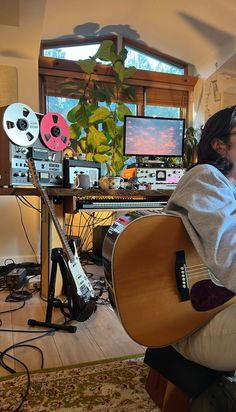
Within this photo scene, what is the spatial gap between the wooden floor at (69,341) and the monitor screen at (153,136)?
1285 millimetres

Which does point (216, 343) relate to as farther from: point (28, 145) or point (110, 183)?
point (28, 145)

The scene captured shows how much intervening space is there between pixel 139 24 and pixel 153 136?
1.80 meters

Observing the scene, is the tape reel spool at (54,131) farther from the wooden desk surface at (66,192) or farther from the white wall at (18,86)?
the white wall at (18,86)

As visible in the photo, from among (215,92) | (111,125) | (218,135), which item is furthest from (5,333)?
(215,92)

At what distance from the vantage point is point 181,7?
3.14 m

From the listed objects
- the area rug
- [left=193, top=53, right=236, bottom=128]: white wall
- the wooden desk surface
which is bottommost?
the area rug

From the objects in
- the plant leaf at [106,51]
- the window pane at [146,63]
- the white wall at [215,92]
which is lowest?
the white wall at [215,92]

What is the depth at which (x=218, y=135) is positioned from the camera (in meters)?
1.09

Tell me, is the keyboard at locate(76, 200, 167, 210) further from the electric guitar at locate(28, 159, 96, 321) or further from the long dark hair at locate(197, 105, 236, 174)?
the long dark hair at locate(197, 105, 236, 174)

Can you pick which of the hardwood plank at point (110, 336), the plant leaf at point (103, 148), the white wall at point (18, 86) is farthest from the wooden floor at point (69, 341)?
the plant leaf at point (103, 148)

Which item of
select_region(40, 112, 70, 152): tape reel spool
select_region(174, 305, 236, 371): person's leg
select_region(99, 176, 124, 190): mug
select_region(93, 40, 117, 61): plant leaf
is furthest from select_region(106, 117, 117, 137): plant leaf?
select_region(174, 305, 236, 371): person's leg

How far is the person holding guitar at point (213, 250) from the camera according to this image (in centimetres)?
87

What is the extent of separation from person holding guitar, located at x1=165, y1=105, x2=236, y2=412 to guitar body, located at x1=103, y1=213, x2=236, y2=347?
50 mm

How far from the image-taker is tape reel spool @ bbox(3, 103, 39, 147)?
2.10 m
